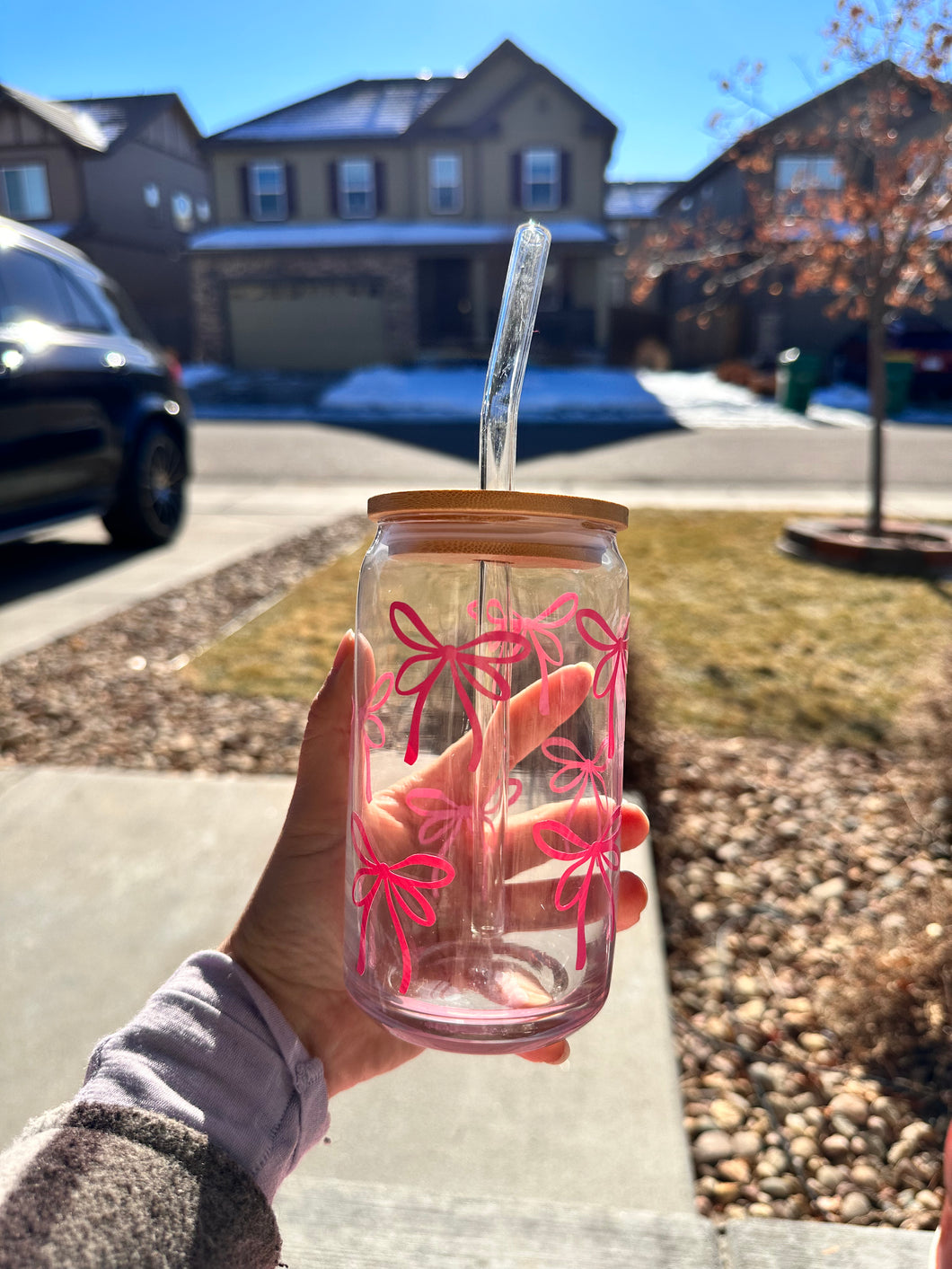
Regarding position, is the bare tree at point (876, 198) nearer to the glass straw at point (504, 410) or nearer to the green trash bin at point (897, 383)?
the glass straw at point (504, 410)

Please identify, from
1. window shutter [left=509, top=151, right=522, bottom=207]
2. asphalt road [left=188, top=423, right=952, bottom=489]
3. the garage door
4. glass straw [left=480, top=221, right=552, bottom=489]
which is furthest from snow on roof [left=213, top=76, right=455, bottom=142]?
glass straw [left=480, top=221, right=552, bottom=489]

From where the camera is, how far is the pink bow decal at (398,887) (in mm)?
1146

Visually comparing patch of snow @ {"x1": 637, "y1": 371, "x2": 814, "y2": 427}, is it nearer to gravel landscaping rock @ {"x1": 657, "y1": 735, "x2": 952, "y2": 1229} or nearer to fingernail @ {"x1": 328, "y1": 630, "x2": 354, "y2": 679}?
gravel landscaping rock @ {"x1": 657, "y1": 735, "x2": 952, "y2": 1229}

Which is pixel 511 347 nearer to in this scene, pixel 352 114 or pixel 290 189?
pixel 290 189

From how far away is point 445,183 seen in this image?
1054 inches

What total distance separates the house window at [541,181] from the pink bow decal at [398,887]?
27.8 metres

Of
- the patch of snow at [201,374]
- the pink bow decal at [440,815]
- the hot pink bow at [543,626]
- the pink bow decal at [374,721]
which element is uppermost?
the patch of snow at [201,374]

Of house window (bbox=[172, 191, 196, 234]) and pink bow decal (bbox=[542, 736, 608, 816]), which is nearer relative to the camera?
pink bow decal (bbox=[542, 736, 608, 816])

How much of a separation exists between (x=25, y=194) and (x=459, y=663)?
2601 cm

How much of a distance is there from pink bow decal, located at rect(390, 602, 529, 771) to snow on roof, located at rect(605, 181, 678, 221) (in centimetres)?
3787

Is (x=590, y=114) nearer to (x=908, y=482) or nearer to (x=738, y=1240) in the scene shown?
(x=908, y=482)

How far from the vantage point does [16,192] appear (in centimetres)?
2211

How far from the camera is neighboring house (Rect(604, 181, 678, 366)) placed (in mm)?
28188

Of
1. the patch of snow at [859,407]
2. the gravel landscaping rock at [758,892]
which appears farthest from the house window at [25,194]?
the gravel landscaping rock at [758,892]
